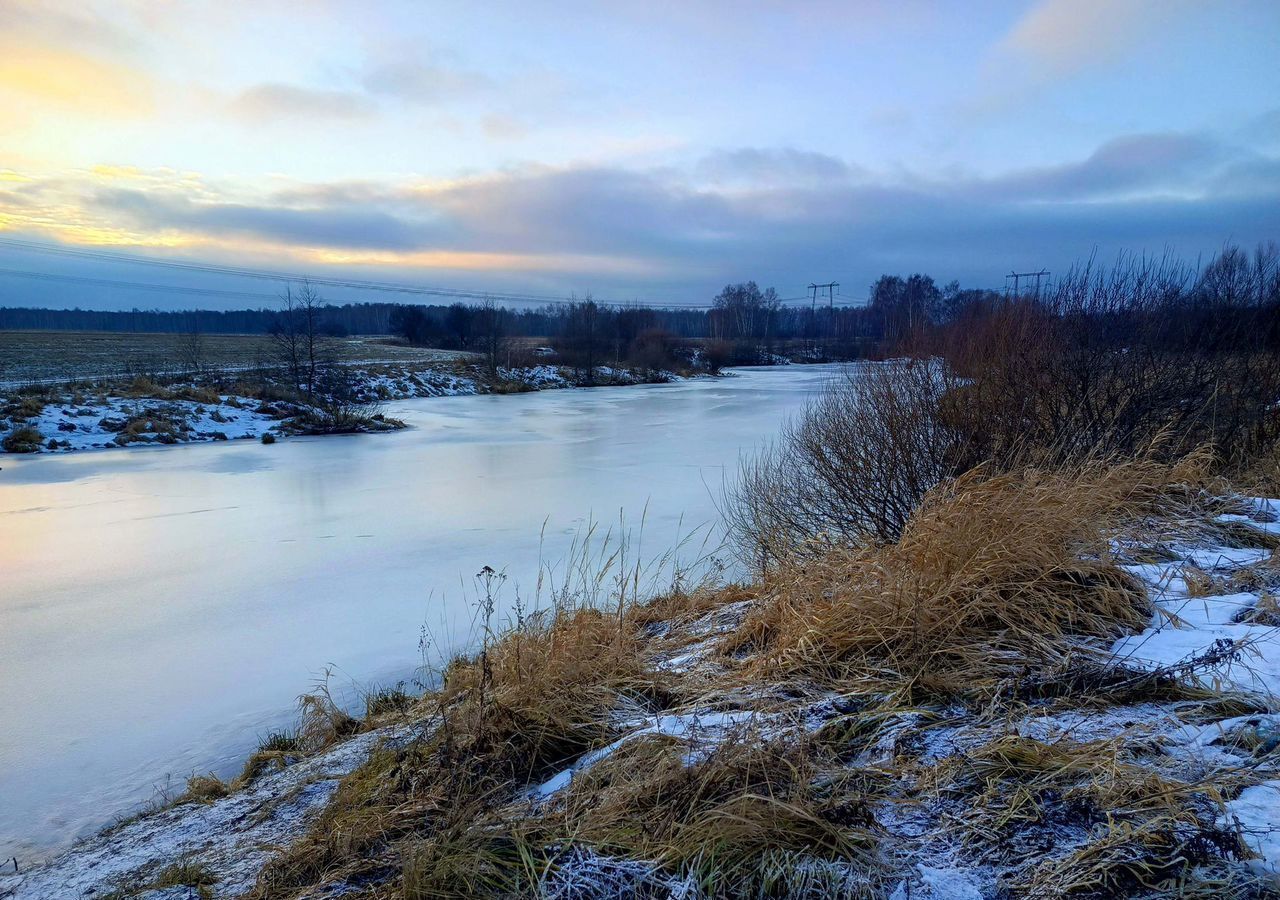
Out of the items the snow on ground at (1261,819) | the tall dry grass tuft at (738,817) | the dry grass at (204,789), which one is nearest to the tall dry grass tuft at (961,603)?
the tall dry grass tuft at (738,817)

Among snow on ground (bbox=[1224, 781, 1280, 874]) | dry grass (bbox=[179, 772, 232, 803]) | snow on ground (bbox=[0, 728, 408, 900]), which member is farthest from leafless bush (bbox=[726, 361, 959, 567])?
A: snow on ground (bbox=[1224, 781, 1280, 874])

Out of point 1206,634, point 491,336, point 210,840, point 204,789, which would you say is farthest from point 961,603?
point 491,336

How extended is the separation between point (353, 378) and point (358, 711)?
30376 mm

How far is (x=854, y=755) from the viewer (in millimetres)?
2682

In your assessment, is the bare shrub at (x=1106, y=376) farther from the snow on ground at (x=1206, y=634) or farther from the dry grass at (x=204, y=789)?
the dry grass at (x=204, y=789)

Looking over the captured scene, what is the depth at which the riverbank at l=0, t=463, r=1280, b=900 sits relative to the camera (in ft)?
6.80

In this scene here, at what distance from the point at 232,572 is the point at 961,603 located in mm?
8847

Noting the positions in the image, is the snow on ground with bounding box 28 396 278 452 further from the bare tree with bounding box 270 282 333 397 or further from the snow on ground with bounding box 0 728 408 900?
the snow on ground with bounding box 0 728 408 900

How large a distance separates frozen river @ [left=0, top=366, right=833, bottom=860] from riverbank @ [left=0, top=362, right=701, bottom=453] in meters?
1.51

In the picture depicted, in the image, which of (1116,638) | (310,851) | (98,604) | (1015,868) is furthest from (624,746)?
(98,604)

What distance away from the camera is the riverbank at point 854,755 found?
2.07m

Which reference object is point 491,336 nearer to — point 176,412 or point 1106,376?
point 176,412

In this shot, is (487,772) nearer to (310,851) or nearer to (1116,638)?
(310,851)

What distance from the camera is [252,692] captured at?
5820mm
